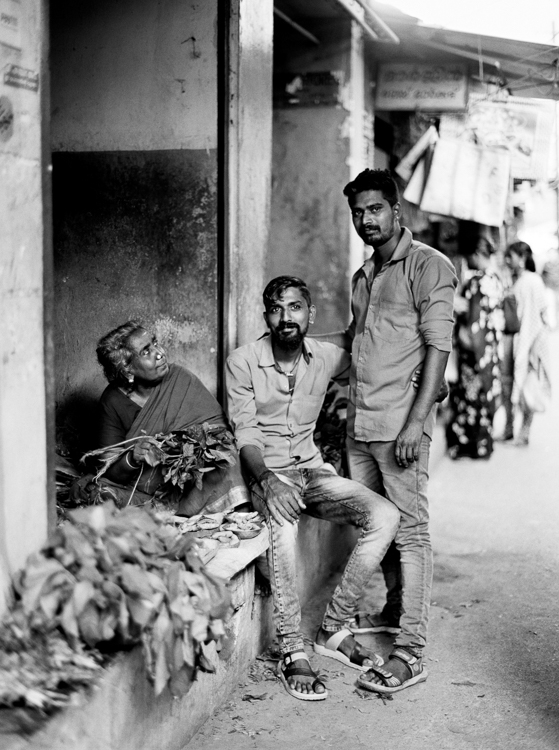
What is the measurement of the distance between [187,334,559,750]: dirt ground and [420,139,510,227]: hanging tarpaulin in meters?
2.58

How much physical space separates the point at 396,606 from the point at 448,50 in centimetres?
448

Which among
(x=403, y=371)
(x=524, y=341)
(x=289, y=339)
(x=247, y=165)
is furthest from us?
(x=524, y=341)

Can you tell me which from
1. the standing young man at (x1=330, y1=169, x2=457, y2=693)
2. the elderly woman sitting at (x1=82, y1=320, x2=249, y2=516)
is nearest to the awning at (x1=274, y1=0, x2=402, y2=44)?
the standing young man at (x1=330, y1=169, x2=457, y2=693)

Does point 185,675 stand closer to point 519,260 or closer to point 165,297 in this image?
point 165,297

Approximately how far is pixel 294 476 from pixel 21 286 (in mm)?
A: 1810

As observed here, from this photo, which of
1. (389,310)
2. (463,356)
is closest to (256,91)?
(389,310)

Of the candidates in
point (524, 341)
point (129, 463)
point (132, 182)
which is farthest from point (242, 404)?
point (524, 341)

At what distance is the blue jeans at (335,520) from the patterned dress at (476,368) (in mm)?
3971

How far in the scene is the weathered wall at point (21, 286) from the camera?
2.69 m

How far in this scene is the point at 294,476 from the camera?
4.17 meters

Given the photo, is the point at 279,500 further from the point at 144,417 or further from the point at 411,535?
the point at 144,417

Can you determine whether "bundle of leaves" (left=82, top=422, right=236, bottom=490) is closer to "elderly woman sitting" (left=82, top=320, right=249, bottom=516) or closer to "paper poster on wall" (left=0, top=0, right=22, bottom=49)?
"elderly woman sitting" (left=82, top=320, right=249, bottom=516)

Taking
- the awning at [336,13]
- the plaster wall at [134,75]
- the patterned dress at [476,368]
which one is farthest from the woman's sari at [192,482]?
the patterned dress at [476,368]

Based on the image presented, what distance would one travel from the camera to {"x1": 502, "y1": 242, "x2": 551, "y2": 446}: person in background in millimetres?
8500
